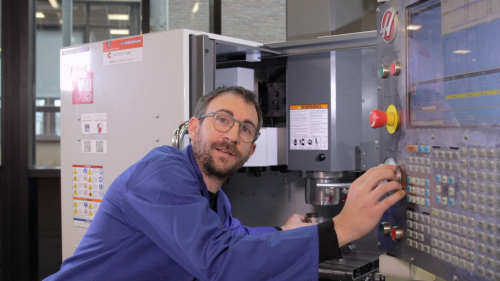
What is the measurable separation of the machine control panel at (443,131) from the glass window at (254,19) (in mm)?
8189

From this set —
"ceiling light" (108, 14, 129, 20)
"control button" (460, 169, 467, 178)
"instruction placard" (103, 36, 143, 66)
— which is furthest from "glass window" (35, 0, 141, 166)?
"control button" (460, 169, 467, 178)

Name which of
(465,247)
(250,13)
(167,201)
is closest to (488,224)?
(465,247)

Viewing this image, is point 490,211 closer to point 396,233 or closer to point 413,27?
point 396,233

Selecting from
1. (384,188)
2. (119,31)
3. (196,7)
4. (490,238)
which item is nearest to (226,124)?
(384,188)

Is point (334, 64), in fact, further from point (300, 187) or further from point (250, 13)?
point (250, 13)

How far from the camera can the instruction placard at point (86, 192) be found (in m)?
1.67

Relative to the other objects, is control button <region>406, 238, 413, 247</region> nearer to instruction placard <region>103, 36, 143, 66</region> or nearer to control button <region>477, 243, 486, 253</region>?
control button <region>477, 243, 486, 253</region>

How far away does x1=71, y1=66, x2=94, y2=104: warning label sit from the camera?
1.69 metres

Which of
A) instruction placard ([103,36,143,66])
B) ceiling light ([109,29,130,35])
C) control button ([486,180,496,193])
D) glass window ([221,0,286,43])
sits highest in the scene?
glass window ([221,0,286,43])

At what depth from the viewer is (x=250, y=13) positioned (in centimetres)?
909

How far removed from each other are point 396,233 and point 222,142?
49 cm

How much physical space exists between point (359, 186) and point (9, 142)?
105 inches

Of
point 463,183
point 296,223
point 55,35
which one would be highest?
point 55,35

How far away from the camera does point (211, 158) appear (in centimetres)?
117
